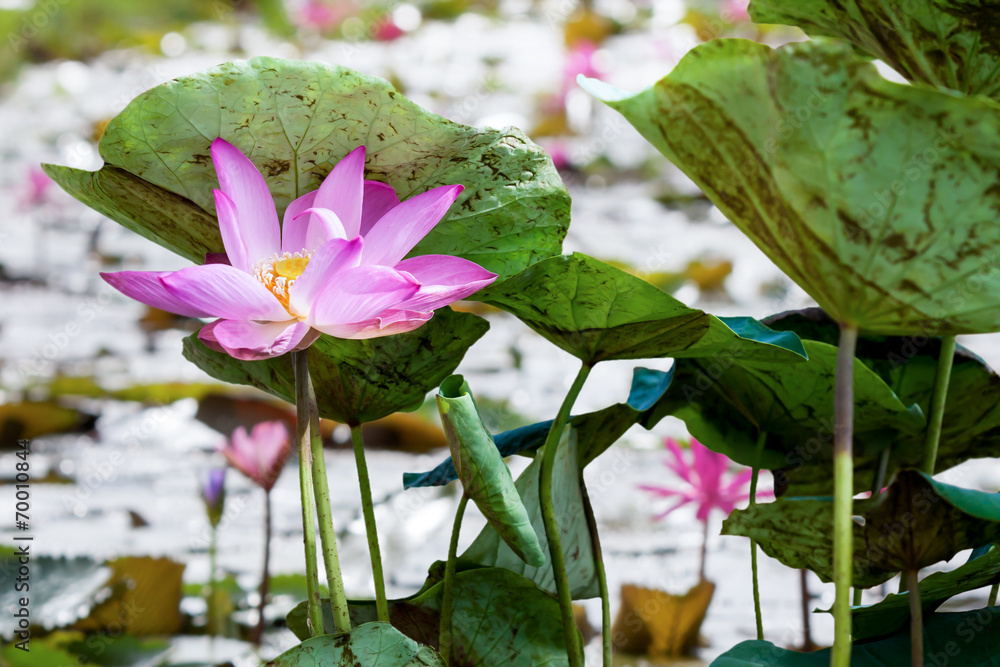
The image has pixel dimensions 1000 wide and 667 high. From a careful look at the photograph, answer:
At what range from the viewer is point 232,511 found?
123 centimetres

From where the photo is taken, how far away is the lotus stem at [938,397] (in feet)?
1.25

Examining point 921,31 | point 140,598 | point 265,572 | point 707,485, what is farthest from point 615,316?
point 140,598

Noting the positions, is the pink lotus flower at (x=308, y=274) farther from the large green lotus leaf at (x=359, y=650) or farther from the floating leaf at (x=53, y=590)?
the floating leaf at (x=53, y=590)

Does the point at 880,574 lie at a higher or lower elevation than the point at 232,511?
lower

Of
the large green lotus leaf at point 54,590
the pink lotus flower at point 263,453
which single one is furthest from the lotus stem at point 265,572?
the large green lotus leaf at point 54,590

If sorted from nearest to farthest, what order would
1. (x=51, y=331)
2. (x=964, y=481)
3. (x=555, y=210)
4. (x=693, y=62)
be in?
(x=693, y=62) < (x=555, y=210) < (x=964, y=481) < (x=51, y=331)

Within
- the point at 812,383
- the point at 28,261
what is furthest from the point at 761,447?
the point at 28,261

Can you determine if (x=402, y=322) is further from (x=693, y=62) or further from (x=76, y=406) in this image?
(x=76, y=406)

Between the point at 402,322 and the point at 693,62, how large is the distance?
0.46 ft

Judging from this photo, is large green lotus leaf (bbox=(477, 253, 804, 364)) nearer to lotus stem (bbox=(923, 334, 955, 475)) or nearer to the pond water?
lotus stem (bbox=(923, 334, 955, 475))

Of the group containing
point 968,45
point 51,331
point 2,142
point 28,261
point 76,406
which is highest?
point 2,142

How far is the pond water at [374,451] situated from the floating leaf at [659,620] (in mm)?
32

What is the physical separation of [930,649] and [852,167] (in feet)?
0.85

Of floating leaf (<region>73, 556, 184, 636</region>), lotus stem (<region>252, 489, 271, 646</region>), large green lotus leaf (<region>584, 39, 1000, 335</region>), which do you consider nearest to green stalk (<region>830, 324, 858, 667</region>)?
large green lotus leaf (<region>584, 39, 1000, 335</region>)
